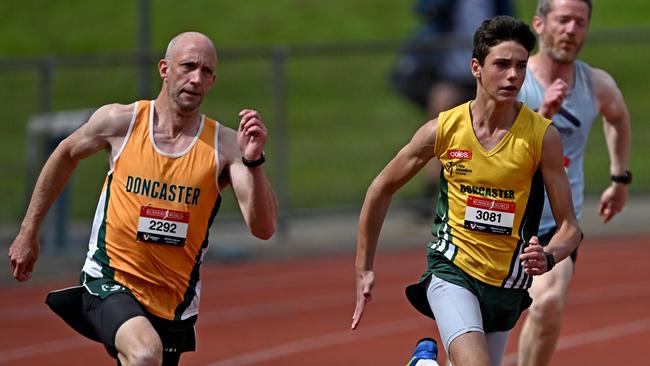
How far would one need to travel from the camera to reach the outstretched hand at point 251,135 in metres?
6.32

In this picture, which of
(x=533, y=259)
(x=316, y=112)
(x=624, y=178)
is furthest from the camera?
(x=316, y=112)

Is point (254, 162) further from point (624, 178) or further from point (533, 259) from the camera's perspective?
point (624, 178)

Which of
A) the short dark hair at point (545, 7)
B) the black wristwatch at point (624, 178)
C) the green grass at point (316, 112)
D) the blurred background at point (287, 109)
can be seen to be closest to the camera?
the short dark hair at point (545, 7)

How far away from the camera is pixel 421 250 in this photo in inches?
597

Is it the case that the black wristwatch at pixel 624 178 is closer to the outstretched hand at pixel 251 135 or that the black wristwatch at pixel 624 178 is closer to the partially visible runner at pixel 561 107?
the partially visible runner at pixel 561 107

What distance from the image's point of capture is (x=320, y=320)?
11562 mm

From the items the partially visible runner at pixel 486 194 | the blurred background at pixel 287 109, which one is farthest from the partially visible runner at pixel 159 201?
the blurred background at pixel 287 109

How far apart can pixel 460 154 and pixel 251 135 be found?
92 cm

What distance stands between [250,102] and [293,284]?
132 inches

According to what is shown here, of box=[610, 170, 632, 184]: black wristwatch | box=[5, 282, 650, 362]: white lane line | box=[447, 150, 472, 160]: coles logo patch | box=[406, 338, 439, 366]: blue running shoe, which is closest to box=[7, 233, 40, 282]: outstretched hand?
box=[406, 338, 439, 366]: blue running shoe

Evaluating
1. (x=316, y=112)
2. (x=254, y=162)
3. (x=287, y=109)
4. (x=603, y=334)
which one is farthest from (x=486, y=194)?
(x=316, y=112)

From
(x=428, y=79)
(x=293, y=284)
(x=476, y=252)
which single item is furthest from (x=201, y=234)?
(x=428, y=79)

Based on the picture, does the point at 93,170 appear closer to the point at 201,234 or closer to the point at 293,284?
the point at 293,284

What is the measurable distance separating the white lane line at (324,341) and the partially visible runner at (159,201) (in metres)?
3.23
